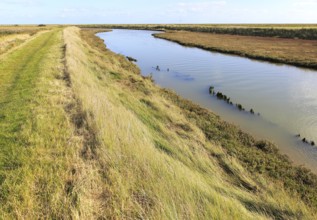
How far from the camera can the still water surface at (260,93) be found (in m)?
9.45

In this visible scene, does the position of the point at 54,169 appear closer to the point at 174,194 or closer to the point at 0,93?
the point at 174,194

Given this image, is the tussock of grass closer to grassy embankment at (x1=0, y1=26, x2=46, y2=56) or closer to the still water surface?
the still water surface

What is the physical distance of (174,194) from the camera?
4.27 metres

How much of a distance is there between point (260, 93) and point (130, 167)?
41.2 ft

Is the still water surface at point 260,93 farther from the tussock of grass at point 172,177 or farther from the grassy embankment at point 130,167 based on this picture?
the tussock of grass at point 172,177

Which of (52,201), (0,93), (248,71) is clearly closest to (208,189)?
(52,201)

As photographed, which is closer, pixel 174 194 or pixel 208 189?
pixel 174 194

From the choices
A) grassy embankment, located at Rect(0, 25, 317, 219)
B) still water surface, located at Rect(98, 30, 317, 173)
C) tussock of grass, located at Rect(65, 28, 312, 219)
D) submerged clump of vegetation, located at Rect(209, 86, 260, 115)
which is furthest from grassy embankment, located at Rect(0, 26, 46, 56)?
tussock of grass, located at Rect(65, 28, 312, 219)

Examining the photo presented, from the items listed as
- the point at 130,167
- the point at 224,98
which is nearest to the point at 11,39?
the point at 224,98

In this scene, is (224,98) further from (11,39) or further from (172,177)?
(11,39)

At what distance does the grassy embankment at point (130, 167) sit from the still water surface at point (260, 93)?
1.37m

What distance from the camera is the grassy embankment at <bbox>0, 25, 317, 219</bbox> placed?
3.94 meters

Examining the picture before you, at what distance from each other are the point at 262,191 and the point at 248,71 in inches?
721

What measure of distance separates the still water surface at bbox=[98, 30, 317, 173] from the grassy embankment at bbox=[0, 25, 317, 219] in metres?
1.37
